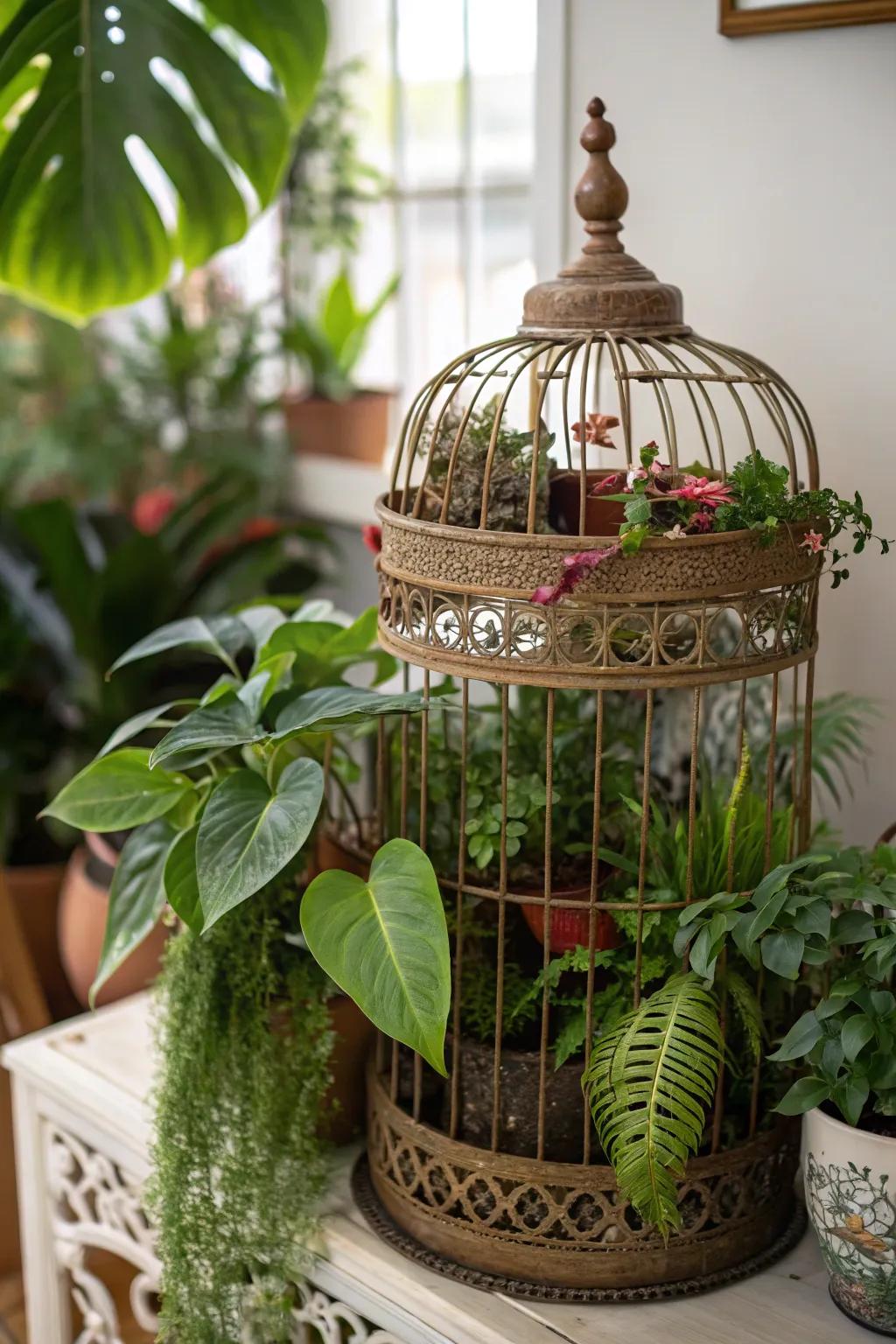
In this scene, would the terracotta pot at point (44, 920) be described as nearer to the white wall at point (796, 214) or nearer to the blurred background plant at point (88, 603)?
the blurred background plant at point (88, 603)

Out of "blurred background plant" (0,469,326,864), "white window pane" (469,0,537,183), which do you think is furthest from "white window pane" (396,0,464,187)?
"blurred background plant" (0,469,326,864)

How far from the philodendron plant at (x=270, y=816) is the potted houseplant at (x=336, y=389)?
1.01 metres


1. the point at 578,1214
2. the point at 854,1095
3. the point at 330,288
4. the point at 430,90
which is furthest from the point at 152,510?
the point at 854,1095

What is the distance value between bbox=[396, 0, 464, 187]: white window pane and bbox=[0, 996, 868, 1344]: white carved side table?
139cm

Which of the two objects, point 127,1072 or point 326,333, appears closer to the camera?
point 127,1072

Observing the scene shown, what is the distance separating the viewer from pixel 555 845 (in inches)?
43.3

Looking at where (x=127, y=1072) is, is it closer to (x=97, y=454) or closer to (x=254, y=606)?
(x=254, y=606)

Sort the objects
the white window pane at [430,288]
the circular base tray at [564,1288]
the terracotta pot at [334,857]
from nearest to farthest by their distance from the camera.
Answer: the circular base tray at [564,1288]
the terracotta pot at [334,857]
the white window pane at [430,288]

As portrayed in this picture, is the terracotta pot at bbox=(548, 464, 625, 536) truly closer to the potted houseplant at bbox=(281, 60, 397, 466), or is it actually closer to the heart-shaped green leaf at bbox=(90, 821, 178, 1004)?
the heart-shaped green leaf at bbox=(90, 821, 178, 1004)

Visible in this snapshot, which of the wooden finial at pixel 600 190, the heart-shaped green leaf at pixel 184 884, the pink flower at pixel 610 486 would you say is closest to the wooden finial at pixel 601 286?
the wooden finial at pixel 600 190

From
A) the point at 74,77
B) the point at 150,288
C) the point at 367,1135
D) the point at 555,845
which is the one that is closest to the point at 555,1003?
the point at 555,845

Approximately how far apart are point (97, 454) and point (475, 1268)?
162 centimetres

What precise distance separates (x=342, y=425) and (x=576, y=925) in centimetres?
140

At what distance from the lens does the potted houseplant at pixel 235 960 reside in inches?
38.8
